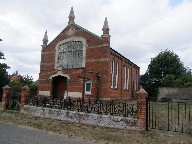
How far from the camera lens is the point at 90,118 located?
14.2m

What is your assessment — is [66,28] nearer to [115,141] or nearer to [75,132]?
[75,132]

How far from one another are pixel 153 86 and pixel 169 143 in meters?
37.2

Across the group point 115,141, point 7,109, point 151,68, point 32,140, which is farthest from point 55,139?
point 151,68

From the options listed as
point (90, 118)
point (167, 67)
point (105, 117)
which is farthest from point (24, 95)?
point (167, 67)

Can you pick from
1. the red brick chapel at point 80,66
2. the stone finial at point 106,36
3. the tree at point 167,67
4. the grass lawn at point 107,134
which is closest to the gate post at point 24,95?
the grass lawn at point 107,134

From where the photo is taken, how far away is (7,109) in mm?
20094

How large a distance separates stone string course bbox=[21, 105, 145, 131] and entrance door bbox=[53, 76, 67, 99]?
9129 millimetres

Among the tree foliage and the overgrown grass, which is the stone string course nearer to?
the overgrown grass

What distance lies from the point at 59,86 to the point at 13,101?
787 cm

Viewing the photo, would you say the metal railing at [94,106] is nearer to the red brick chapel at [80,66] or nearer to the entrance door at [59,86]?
the red brick chapel at [80,66]

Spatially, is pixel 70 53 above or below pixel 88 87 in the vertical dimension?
above

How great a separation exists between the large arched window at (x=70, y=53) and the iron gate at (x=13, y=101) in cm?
840

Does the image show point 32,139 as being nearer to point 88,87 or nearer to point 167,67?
point 88,87

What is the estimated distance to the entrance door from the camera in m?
26.8
